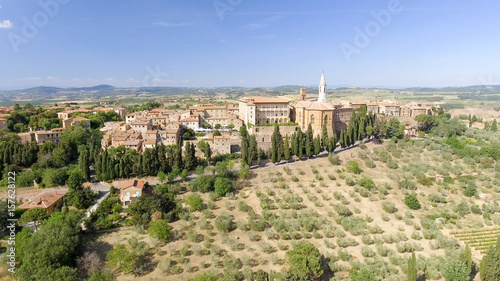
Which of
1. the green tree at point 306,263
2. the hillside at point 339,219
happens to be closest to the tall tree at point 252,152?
the hillside at point 339,219

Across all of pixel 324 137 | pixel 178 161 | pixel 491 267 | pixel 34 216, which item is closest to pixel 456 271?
pixel 491 267

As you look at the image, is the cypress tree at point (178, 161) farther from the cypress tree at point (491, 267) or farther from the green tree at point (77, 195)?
the cypress tree at point (491, 267)

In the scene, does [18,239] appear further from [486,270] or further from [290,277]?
[486,270]

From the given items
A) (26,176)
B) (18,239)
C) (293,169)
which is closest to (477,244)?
(293,169)

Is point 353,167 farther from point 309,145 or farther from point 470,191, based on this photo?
point 470,191

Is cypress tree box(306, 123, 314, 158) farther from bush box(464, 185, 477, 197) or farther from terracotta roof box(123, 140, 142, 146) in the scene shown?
terracotta roof box(123, 140, 142, 146)

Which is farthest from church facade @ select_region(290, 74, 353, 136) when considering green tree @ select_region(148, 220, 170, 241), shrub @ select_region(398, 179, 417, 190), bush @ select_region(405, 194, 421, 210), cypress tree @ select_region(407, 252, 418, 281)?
green tree @ select_region(148, 220, 170, 241)
